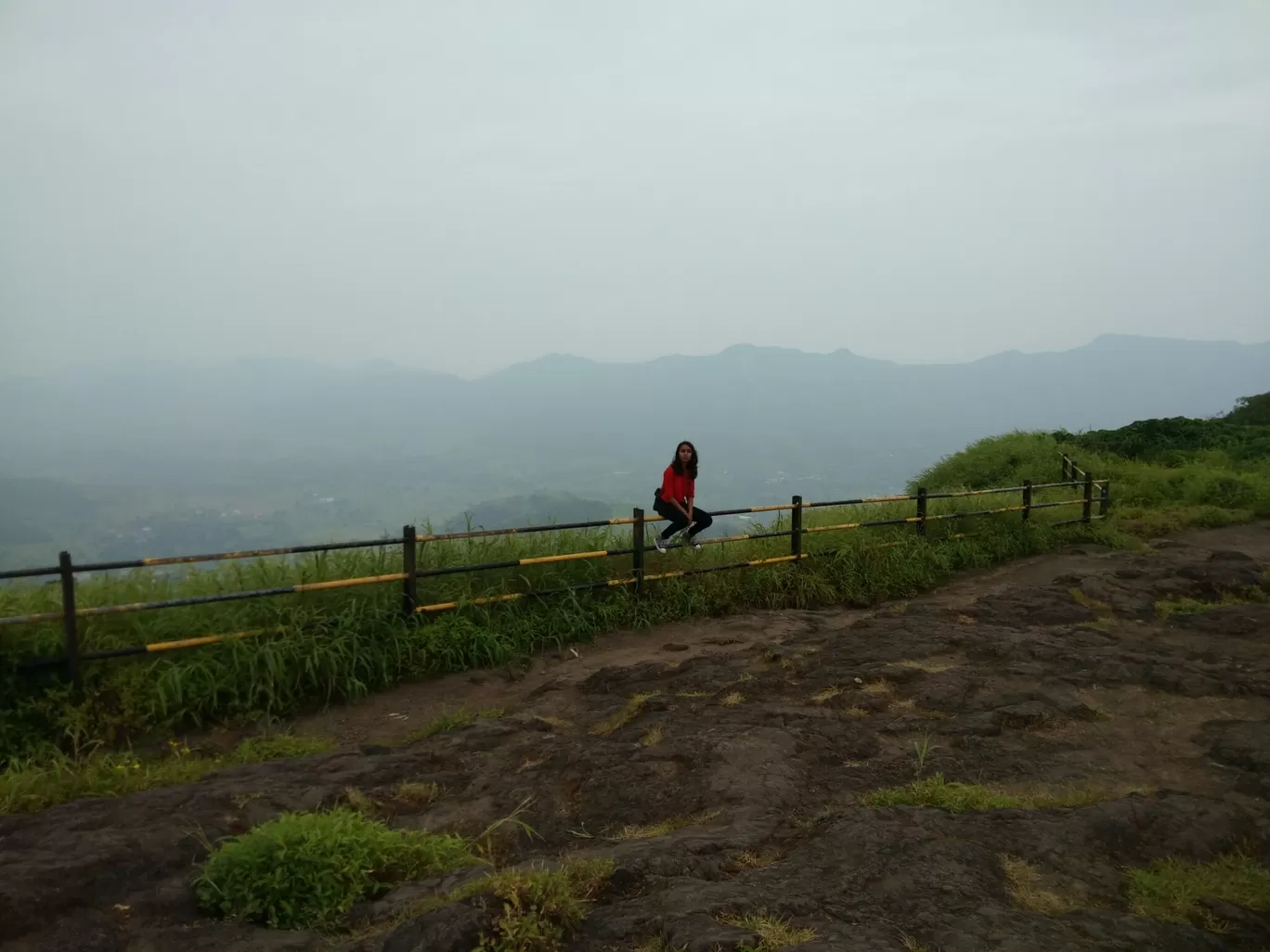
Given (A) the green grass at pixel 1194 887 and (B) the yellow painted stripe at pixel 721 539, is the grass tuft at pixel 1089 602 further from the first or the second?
(A) the green grass at pixel 1194 887

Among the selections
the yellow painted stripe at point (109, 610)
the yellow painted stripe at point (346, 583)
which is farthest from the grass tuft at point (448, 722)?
the yellow painted stripe at point (109, 610)

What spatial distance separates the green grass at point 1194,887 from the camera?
2779 millimetres

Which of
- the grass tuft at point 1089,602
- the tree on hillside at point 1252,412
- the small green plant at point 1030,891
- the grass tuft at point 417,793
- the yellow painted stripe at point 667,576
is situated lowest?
the grass tuft at point 417,793

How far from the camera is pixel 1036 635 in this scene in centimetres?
657

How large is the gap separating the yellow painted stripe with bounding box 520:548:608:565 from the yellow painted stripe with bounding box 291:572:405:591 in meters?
1.13

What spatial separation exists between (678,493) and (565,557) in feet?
4.84

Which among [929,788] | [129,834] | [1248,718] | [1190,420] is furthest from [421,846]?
[1190,420]

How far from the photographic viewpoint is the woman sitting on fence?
7.93 meters

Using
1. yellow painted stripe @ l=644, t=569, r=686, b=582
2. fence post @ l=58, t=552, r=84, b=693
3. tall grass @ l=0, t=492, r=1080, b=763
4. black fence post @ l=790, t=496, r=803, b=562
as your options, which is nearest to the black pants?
tall grass @ l=0, t=492, r=1080, b=763

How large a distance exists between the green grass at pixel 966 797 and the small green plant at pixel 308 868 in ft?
6.47

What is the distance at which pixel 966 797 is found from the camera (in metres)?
3.65

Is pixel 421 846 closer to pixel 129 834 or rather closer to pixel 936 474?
pixel 129 834

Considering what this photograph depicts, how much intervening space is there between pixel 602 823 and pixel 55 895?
88.2 inches

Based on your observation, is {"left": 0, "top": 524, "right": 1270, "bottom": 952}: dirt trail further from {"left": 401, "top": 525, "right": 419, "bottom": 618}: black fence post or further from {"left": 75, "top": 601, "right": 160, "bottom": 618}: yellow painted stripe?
{"left": 75, "top": 601, "right": 160, "bottom": 618}: yellow painted stripe
